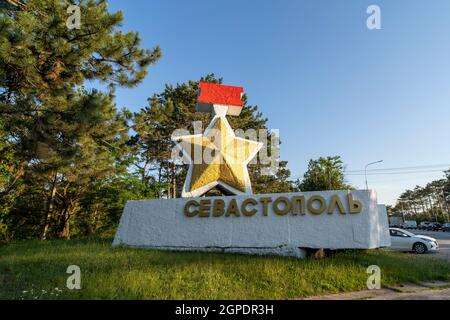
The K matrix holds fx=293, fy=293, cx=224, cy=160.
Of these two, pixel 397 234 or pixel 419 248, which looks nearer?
pixel 419 248

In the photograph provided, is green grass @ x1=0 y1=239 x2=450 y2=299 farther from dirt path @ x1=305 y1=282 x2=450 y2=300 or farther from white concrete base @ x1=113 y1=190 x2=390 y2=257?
white concrete base @ x1=113 y1=190 x2=390 y2=257

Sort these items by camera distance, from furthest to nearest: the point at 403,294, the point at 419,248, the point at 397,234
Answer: the point at 397,234 < the point at 419,248 < the point at 403,294

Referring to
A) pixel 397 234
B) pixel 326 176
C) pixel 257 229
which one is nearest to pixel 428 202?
pixel 326 176

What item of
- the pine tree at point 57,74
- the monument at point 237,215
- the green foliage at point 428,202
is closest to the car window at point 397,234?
the monument at point 237,215

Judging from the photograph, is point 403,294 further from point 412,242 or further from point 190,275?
point 412,242

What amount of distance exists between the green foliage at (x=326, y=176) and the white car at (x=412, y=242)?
17.2m

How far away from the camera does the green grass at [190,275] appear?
5.35 metres

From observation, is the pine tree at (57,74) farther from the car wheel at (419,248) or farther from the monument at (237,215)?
the car wheel at (419,248)

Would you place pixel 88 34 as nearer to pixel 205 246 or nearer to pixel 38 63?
pixel 38 63

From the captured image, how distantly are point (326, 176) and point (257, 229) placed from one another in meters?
26.7

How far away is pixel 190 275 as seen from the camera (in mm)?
6367

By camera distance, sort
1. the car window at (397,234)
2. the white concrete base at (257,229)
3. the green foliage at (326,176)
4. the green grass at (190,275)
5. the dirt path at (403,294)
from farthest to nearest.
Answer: the green foliage at (326,176)
the car window at (397,234)
the white concrete base at (257,229)
the dirt path at (403,294)
the green grass at (190,275)
